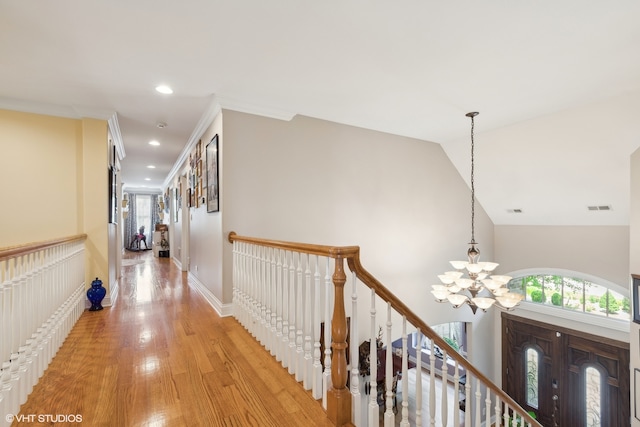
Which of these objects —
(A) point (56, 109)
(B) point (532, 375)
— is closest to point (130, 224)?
(A) point (56, 109)

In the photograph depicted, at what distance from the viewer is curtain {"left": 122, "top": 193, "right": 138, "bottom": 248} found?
11.5m

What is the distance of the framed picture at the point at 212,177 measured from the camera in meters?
Answer: 3.54

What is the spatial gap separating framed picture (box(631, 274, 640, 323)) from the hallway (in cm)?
425

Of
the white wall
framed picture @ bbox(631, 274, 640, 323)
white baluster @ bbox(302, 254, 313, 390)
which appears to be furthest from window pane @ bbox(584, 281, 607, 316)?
white baluster @ bbox(302, 254, 313, 390)

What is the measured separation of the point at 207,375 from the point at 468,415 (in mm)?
1767

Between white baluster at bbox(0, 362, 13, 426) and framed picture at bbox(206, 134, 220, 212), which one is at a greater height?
framed picture at bbox(206, 134, 220, 212)

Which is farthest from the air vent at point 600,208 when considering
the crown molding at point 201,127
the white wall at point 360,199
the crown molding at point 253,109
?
the crown molding at point 201,127

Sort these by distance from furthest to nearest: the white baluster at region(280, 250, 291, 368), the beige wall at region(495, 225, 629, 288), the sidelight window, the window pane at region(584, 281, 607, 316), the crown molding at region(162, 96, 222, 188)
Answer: the sidelight window < the window pane at region(584, 281, 607, 316) < the beige wall at region(495, 225, 629, 288) < the crown molding at region(162, 96, 222, 188) < the white baluster at region(280, 250, 291, 368)

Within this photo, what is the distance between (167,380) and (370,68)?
9.66 feet

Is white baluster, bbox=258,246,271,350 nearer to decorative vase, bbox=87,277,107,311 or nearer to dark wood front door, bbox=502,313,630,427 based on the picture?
decorative vase, bbox=87,277,107,311

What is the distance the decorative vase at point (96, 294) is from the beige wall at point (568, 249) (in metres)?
6.89

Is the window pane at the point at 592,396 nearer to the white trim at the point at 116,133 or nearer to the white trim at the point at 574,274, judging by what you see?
the white trim at the point at 574,274

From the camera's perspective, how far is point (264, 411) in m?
1.68

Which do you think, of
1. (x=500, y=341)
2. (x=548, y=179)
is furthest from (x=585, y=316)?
(x=548, y=179)
